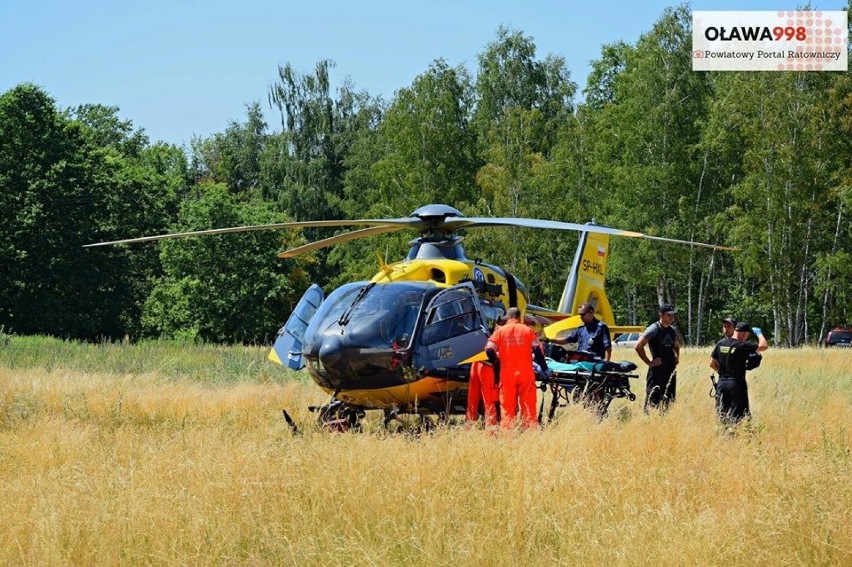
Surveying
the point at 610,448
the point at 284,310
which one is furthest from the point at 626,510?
the point at 284,310

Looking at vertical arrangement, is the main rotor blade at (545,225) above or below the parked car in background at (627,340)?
above

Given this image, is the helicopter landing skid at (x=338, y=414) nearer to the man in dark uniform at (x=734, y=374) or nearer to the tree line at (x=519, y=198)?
the man in dark uniform at (x=734, y=374)

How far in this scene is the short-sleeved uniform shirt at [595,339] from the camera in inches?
490

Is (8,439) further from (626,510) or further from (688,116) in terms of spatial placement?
(688,116)

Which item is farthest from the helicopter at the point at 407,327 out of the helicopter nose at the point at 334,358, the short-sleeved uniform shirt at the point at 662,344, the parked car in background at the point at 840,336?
the parked car in background at the point at 840,336

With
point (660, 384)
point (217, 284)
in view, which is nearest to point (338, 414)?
point (660, 384)

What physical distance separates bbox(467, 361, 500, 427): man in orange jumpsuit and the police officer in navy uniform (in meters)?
1.81

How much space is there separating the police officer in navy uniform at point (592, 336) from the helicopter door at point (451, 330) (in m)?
1.67

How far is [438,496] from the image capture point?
6793mm

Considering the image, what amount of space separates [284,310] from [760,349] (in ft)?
127

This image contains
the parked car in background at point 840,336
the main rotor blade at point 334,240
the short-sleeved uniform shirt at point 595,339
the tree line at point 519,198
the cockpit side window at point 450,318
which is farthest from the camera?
the parked car in background at point 840,336

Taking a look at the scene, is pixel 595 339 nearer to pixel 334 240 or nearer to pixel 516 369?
pixel 516 369

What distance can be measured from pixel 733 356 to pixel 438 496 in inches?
194

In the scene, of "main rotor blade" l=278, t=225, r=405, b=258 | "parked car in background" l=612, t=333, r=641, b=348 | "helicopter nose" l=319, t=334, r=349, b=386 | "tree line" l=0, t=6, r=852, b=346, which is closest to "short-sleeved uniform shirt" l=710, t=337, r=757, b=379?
"helicopter nose" l=319, t=334, r=349, b=386
